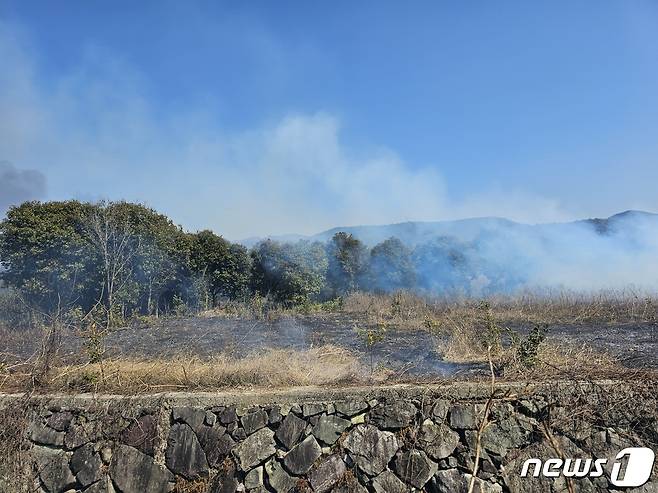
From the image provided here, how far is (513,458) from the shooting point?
4.30m

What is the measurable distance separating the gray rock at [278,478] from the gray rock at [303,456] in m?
0.06

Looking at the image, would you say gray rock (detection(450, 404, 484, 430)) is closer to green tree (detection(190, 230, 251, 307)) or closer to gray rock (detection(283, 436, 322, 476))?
gray rock (detection(283, 436, 322, 476))

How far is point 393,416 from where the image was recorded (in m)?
4.43

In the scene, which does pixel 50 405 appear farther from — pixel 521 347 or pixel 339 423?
pixel 521 347

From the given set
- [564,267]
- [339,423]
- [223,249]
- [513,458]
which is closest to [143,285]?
[223,249]

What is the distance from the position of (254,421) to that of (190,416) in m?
0.62

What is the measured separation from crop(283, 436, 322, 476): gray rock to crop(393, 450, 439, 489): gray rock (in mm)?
722

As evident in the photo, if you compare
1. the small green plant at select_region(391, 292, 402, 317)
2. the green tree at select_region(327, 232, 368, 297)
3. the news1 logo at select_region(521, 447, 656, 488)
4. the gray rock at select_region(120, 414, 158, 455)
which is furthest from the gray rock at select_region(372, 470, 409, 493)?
the green tree at select_region(327, 232, 368, 297)

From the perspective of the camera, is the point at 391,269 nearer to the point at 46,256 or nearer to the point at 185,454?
the point at 46,256

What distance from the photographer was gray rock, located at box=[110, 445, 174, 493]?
445 cm

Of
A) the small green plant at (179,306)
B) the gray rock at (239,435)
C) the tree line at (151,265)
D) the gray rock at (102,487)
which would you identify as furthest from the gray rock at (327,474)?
the small green plant at (179,306)

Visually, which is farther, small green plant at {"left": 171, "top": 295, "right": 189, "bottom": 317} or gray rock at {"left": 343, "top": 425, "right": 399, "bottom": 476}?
small green plant at {"left": 171, "top": 295, "right": 189, "bottom": 317}

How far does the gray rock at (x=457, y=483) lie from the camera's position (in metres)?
4.23

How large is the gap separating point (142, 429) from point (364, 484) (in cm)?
212
